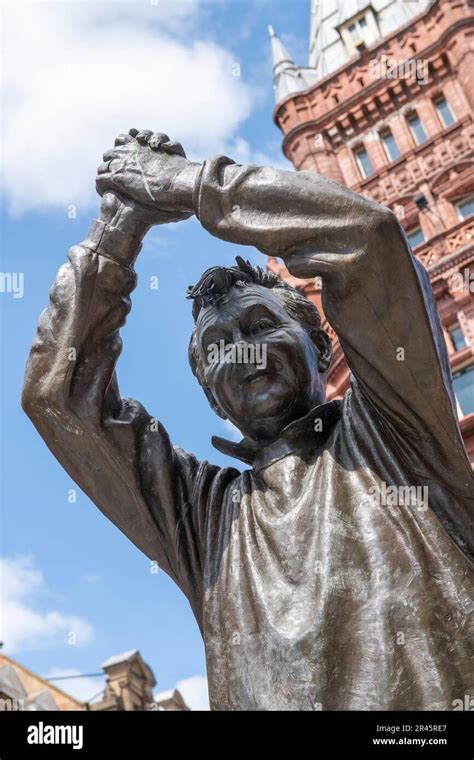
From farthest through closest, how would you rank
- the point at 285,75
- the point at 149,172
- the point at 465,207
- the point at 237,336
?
the point at 285,75 → the point at 465,207 → the point at 237,336 → the point at 149,172

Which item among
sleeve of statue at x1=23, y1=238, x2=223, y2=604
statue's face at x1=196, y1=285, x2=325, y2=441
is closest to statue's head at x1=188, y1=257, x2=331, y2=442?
statue's face at x1=196, y1=285, x2=325, y2=441

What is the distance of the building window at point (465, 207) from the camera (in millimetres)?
23469

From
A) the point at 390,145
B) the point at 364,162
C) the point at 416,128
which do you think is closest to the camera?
the point at 416,128

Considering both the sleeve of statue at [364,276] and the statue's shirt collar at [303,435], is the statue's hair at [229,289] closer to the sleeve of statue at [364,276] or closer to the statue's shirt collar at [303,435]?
the statue's shirt collar at [303,435]

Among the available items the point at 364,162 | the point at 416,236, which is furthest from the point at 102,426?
the point at 364,162

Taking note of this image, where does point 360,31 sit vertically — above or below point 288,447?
above

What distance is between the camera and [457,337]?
20781mm

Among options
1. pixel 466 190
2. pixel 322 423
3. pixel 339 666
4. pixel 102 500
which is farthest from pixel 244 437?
pixel 466 190

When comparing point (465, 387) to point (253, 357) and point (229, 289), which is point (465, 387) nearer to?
point (229, 289)

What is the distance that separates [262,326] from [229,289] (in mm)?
190

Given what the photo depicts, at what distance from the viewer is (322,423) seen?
8.55 ft

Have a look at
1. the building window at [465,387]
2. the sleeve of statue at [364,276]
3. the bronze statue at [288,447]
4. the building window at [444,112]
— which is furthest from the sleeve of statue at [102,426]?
the building window at [444,112]

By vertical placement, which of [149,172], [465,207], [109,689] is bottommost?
[149,172]
